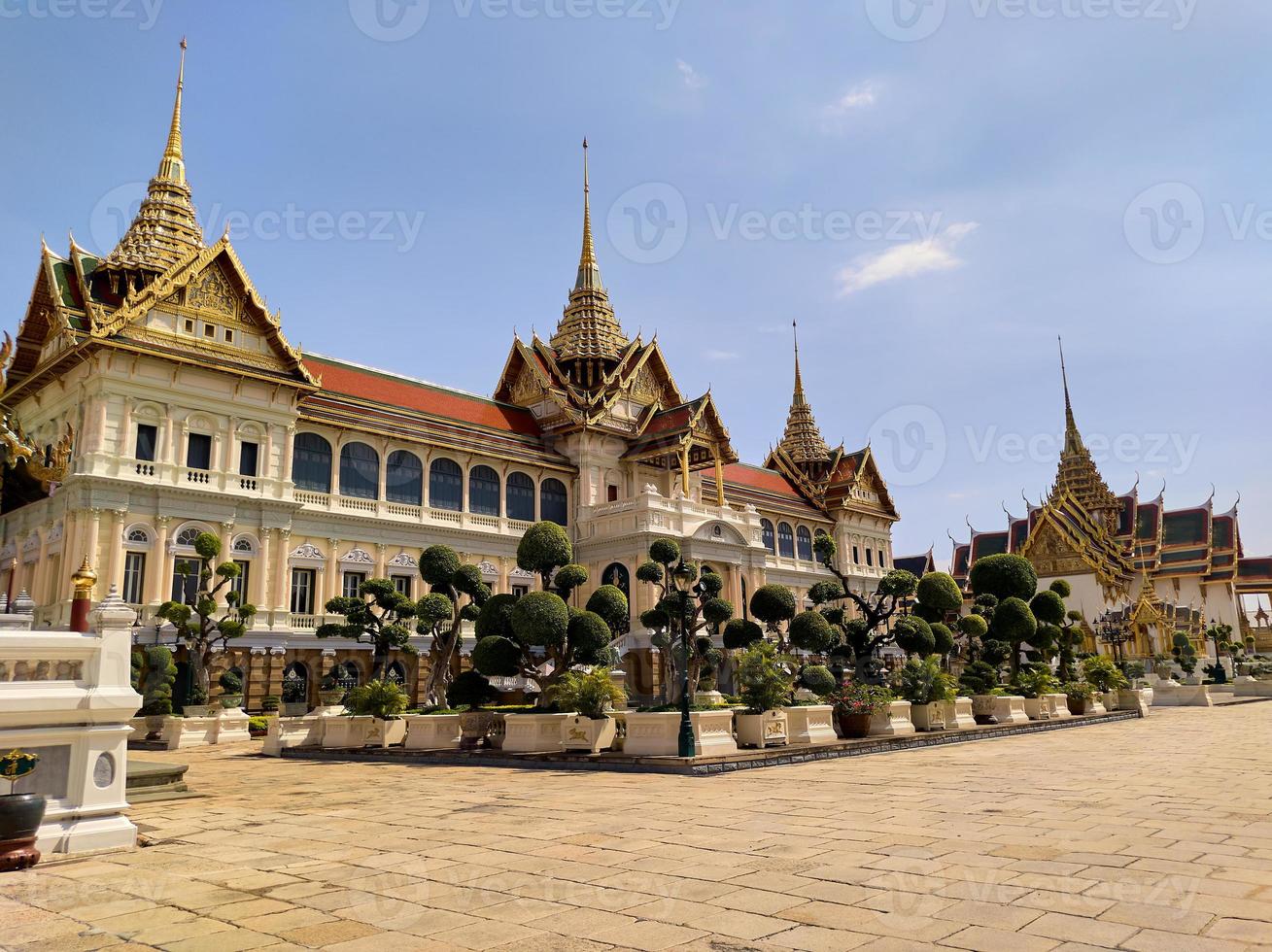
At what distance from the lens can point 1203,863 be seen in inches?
274

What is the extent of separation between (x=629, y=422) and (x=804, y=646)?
2283 centimetres

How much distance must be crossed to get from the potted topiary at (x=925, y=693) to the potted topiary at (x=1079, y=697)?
8652mm

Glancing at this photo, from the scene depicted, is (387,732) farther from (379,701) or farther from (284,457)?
(284,457)

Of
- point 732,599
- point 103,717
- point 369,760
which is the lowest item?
point 369,760

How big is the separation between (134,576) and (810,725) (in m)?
21.0

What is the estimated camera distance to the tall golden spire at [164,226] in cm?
3141

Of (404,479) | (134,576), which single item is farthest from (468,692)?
(404,479)

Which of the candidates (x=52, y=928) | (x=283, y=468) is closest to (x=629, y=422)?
(x=283, y=468)

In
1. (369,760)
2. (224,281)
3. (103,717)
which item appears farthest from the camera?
(224,281)

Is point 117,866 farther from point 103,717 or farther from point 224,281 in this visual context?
point 224,281

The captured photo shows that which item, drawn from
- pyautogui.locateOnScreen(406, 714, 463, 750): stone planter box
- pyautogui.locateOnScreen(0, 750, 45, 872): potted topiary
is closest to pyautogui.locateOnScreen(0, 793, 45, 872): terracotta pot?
pyautogui.locateOnScreen(0, 750, 45, 872): potted topiary

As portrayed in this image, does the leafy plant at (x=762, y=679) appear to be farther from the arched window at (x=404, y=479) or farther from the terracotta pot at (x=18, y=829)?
the arched window at (x=404, y=479)

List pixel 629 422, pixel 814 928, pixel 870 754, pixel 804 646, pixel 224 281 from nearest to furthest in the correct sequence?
1. pixel 814 928
2. pixel 870 754
3. pixel 804 646
4. pixel 224 281
5. pixel 629 422

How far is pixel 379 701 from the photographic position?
2125cm
